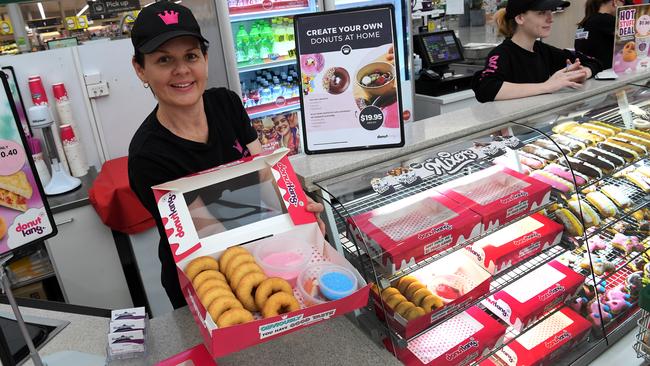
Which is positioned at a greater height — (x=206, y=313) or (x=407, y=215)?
(x=206, y=313)

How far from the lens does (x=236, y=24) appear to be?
4395 millimetres

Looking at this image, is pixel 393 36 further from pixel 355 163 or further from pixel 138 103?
pixel 138 103

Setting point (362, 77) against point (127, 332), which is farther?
point (362, 77)

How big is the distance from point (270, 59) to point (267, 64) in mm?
99

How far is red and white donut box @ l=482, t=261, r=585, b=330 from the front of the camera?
1.77 m

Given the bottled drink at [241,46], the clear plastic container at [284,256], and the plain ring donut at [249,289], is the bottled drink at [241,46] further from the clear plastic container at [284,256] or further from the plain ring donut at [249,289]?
the plain ring donut at [249,289]

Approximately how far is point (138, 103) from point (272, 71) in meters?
1.63

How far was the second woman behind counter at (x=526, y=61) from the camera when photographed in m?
2.34

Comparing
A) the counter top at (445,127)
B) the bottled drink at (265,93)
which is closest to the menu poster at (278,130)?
the bottled drink at (265,93)

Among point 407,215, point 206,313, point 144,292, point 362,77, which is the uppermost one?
point 362,77

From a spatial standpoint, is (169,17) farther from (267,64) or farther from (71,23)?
(71,23)

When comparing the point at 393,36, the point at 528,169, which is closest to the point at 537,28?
the point at 528,169

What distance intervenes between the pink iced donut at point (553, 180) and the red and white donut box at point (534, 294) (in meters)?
0.36

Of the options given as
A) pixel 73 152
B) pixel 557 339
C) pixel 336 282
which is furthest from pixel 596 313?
pixel 73 152
